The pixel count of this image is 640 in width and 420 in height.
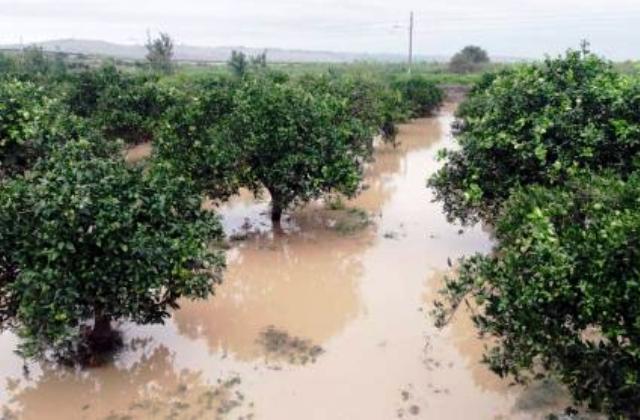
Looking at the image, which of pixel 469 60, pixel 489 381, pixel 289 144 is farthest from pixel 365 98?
pixel 469 60

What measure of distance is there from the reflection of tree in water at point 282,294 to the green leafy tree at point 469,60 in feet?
160

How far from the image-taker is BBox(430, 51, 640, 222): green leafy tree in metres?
9.21

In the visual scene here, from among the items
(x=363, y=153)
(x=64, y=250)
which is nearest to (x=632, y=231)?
(x=64, y=250)

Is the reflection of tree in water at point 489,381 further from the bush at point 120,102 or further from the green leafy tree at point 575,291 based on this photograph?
the bush at point 120,102

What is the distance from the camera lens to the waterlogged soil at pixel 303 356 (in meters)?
7.16

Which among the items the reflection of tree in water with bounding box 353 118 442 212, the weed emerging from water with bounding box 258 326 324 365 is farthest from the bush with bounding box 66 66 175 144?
the weed emerging from water with bounding box 258 326 324 365

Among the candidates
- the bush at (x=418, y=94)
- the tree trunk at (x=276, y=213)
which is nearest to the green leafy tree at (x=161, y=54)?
the bush at (x=418, y=94)

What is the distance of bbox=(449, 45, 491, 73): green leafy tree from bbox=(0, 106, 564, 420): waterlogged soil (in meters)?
49.1

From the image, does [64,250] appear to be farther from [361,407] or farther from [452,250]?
[452,250]

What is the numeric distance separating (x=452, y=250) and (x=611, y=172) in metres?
5.33

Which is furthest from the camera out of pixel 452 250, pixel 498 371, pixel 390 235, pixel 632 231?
pixel 390 235

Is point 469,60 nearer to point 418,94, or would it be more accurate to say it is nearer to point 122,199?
point 418,94

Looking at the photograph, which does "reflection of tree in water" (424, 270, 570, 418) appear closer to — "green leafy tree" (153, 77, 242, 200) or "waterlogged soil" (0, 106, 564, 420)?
"waterlogged soil" (0, 106, 564, 420)

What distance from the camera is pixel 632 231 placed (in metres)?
5.18
